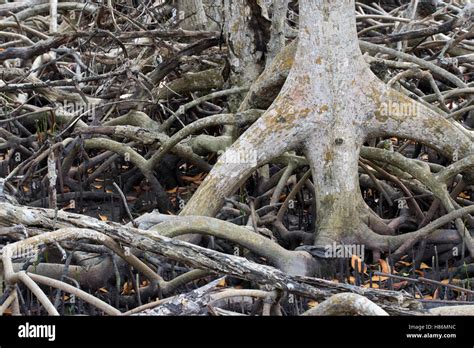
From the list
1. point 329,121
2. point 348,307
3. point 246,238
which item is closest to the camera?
point 348,307

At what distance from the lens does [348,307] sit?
434 cm

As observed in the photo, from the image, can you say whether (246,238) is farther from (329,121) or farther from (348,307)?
(348,307)

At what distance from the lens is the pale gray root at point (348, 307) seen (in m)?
4.25

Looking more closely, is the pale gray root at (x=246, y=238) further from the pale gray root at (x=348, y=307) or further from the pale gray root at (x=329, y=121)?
the pale gray root at (x=348, y=307)

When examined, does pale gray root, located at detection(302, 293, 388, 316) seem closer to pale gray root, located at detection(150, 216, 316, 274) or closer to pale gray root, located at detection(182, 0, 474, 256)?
pale gray root, located at detection(150, 216, 316, 274)

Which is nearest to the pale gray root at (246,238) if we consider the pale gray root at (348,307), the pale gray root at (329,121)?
the pale gray root at (329,121)

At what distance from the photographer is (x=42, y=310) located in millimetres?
5660

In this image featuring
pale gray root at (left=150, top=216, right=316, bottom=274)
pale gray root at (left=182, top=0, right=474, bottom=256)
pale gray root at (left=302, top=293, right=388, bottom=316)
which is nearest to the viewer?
pale gray root at (left=302, top=293, right=388, bottom=316)

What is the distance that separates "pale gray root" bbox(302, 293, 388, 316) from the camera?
14.0 ft

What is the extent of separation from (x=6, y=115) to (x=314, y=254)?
3.07 metres

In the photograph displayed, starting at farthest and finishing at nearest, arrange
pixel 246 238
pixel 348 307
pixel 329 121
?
pixel 329 121 → pixel 246 238 → pixel 348 307

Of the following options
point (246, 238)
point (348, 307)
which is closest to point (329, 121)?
point (246, 238)

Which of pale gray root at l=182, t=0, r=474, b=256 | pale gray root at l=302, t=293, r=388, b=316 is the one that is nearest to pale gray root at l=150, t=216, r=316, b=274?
pale gray root at l=182, t=0, r=474, b=256

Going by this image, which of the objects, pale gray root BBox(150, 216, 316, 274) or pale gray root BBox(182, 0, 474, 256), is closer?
pale gray root BBox(150, 216, 316, 274)
